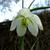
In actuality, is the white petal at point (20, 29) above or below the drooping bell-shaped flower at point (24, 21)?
below

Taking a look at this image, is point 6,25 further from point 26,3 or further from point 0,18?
point 26,3

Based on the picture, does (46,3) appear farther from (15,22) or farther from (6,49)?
(15,22)

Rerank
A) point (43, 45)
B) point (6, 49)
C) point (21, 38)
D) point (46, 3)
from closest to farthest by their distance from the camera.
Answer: point (21, 38) → point (6, 49) → point (43, 45) → point (46, 3)

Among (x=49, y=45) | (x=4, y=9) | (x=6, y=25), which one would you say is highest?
(x=4, y=9)

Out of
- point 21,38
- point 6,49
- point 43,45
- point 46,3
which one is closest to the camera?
point 21,38

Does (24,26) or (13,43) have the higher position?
(24,26)

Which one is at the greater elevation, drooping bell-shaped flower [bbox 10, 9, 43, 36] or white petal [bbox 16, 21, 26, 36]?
drooping bell-shaped flower [bbox 10, 9, 43, 36]

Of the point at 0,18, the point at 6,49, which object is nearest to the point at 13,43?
the point at 6,49

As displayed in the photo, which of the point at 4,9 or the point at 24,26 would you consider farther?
the point at 4,9

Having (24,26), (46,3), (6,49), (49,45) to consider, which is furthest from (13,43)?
(24,26)
